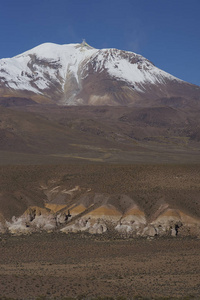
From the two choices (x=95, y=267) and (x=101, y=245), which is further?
(x=101, y=245)

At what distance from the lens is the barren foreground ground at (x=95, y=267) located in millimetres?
33500

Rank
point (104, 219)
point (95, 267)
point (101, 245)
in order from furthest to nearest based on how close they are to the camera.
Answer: point (104, 219) < point (101, 245) < point (95, 267)

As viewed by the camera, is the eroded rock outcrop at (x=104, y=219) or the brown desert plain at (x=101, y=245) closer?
the brown desert plain at (x=101, y=245)

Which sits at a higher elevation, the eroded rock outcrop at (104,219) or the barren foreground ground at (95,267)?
the eroded rock outcrop at (104,219)

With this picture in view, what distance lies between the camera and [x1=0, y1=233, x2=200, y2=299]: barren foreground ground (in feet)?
110

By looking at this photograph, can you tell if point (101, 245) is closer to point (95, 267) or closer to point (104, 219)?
point (104, 219)

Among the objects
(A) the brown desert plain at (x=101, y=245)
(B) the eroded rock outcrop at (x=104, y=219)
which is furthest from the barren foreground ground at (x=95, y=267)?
(B) the eroded rock outcrop at (x=104, y=219)

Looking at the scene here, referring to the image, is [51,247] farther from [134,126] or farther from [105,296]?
[134,126]

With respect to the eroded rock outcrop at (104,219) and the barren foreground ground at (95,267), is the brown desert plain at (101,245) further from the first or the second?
the eroded rock outcrop at (104,219)

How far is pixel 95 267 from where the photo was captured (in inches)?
1604

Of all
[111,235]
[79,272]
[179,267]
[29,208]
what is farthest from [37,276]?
[29,208]

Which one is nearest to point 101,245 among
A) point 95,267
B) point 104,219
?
point 104,219

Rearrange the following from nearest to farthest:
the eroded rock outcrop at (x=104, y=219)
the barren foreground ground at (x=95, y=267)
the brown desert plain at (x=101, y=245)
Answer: the barren foreground ground at (x=95, y=267), the brown desert plain at (x=101, y=245), the eroded rock outcrop at (x=104, y=219)

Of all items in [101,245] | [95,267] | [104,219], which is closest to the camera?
[95,267]
